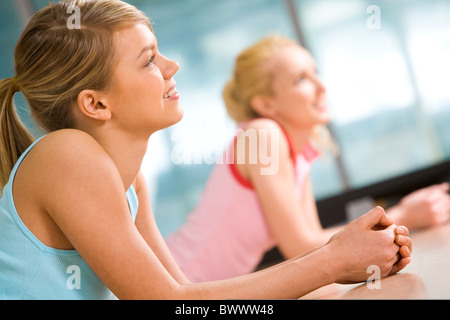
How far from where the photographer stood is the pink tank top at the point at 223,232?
1211 mm

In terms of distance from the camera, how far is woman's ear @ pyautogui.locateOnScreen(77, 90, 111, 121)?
70 cm

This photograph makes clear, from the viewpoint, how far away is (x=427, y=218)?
122 centimetres

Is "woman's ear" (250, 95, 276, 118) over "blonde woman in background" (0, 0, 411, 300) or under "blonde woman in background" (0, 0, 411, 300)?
under

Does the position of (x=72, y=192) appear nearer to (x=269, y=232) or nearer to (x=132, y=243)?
(x=132, y=243)

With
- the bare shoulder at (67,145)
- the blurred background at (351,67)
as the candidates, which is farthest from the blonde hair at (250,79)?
the blurred background at (351,67)

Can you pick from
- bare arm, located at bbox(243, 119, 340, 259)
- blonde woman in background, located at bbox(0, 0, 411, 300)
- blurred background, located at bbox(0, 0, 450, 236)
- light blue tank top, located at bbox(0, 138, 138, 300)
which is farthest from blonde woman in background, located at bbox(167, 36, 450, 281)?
blurred background, located at bbox(0, 0, 450, 236)

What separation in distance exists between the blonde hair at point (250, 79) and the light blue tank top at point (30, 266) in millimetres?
744

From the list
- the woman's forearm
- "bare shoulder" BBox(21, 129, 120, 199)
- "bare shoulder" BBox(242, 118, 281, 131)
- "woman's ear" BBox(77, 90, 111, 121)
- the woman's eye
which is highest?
the woman's eye

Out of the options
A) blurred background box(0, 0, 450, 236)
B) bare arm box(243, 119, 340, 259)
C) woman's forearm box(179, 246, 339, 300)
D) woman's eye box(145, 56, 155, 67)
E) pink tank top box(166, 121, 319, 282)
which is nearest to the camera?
woman's forearm box(179, 246, 339, 300)

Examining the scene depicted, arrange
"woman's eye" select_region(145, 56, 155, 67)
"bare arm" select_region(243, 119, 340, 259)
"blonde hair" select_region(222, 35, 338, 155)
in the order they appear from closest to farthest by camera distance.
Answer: "woman's eye" select_region(145, 56, 155, 67) → "bare arm" select_region(243, 119, 340, 259) → "blonde hair" select_region(222, 35, 338, 155)

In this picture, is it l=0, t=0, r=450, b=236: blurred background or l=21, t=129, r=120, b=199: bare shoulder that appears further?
l=0, t=0, r=450, b=236: blurred background

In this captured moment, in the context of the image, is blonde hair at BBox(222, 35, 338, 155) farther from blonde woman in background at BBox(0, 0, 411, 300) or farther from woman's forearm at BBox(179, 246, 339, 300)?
woman's forearm at BBox(179, 246, 339, 300)

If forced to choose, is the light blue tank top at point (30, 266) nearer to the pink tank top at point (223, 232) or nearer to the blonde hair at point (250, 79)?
the pink tank top at point (223, 232)
